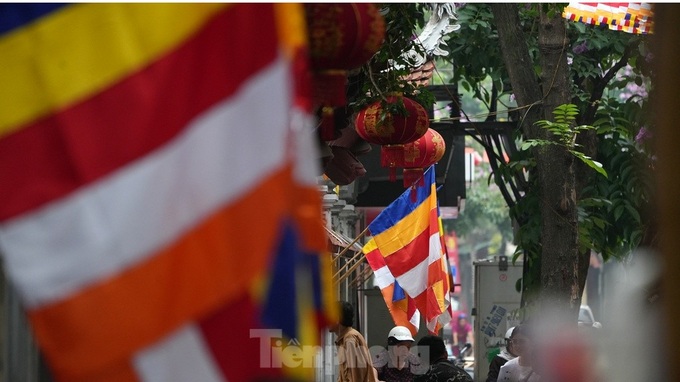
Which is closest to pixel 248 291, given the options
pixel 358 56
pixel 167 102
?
pixel 167 102

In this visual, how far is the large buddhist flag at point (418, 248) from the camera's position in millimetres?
12961

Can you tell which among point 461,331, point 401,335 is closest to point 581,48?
point 401,335

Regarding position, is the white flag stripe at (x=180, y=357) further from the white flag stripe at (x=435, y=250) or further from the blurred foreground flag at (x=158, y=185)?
the white flag stripe at (x=435, y=250)

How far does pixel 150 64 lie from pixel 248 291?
77 centimetres

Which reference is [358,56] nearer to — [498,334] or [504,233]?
[498,334]

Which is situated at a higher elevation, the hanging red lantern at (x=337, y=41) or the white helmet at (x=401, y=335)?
the hanging red lantern at (x=337, y=41)

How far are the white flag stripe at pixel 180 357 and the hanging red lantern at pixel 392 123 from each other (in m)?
5.69

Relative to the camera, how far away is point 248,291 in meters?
3.35

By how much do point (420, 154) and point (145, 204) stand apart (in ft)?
→ 28.3

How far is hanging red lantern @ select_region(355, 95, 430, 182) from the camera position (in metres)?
9.12

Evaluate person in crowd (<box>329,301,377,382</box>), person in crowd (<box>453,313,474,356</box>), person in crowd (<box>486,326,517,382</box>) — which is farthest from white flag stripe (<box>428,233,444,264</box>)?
person in crowd (<box>453,313,474,356</box>)

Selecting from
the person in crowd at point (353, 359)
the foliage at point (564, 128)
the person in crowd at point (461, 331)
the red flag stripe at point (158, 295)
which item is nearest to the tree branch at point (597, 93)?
the foliage at point (564, 128)

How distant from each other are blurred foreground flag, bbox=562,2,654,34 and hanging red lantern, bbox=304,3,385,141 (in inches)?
193

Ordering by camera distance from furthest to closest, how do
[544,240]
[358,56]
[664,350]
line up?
[544,240] < [358,56] < [664,350]
